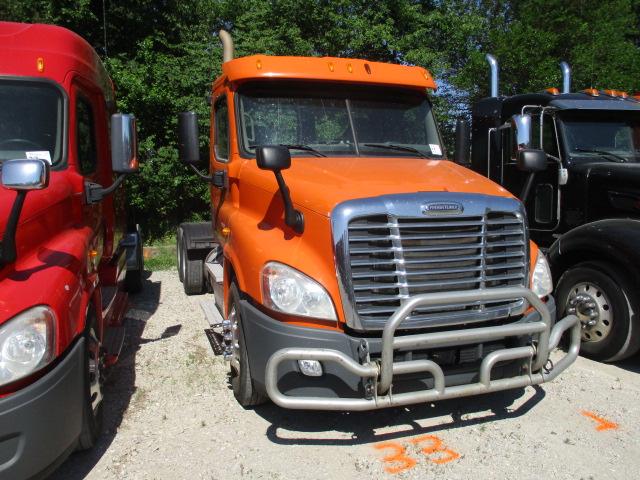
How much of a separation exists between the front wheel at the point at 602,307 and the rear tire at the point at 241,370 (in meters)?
3.05

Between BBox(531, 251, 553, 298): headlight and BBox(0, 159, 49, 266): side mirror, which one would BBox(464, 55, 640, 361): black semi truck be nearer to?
BBox(531, 251, 553, 298): headlight

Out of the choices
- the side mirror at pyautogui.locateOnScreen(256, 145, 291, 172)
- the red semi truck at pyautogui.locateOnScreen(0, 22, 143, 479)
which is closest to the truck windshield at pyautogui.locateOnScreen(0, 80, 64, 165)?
the red semi truck at pyautogui.locateOnScreen(0, 22, 143, 479)

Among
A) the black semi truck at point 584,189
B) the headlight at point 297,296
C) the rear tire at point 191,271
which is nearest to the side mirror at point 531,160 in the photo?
the black semi truck at point 584,189

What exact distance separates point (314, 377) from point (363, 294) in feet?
1.87

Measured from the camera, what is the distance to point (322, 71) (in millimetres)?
4590

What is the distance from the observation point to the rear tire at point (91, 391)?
3158mm

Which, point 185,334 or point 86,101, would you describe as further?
point 185,334

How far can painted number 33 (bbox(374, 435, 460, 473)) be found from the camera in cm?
332

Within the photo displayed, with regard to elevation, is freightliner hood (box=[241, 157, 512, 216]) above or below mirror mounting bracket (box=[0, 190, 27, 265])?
above

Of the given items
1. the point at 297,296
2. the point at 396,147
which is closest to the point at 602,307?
the point at 396,147

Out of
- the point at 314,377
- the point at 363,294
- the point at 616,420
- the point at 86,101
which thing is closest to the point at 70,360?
the point at 314,377

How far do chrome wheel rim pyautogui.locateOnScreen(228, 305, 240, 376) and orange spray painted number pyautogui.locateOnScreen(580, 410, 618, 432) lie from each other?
256cm

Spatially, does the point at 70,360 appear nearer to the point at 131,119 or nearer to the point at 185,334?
the point at 131,119

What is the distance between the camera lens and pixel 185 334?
226 inches
